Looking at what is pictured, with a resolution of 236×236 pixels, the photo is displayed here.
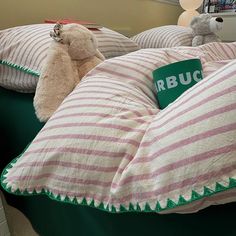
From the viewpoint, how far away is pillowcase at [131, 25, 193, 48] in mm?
1332

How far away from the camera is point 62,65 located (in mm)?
656

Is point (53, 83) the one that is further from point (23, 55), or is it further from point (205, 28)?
point (205, 28)

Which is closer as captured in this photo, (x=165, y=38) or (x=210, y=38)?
(x=165, y=38)

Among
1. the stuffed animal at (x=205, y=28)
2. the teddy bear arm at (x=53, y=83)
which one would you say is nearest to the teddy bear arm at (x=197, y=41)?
the stuffed animal at (x=205, y=28)

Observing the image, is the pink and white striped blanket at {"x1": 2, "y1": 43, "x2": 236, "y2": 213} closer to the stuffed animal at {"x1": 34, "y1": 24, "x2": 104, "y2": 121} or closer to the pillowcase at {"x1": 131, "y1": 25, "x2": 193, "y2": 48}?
the stuffed animal at {"x1": 34, "y1": 24, "x2": 104, "y2": 121}

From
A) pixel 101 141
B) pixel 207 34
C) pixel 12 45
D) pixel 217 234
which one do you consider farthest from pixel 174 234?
pixel 207 34

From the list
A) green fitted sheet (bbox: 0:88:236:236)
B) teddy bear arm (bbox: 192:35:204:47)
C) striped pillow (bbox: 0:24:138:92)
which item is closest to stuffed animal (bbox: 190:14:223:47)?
teddy bear arm (bbox: 192:35:204:47)

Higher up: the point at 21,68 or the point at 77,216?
the point at 21,68

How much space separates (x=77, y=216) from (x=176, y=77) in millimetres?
325

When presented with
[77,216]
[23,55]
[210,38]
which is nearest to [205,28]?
[210,38]

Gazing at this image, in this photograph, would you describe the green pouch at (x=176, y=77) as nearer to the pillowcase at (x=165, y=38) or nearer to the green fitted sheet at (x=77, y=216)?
the green fitted sheet at (x=77, y=216)

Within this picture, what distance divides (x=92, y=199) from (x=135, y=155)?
0.28ft

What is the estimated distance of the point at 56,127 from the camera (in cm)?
44

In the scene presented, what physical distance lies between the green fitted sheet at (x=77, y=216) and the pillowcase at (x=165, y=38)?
2.56ft
